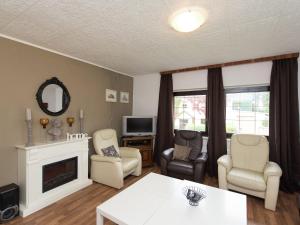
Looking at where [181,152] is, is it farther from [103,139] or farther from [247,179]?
[103,139]

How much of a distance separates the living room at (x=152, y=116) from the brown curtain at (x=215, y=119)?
2 cm

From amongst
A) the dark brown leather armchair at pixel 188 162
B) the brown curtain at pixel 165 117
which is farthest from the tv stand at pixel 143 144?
the dark brown leather armchair at pixel 188 162

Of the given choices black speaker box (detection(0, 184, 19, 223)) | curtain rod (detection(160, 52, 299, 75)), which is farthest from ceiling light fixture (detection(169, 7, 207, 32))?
black speaker box (detection(0, 184, 19, 223))

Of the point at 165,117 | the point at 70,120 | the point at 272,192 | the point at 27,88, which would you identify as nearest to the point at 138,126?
the point at 165,117


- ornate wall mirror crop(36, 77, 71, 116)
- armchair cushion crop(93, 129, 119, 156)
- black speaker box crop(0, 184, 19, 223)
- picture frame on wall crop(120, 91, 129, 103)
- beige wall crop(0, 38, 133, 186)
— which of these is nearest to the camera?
black speaker box crop(0, 184, 19, 223)

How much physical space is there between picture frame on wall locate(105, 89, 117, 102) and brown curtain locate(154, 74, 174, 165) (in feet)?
3.68

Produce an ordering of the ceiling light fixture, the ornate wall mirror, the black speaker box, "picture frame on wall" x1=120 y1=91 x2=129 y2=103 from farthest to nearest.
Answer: "picture frame on wall" x1=120 y1=91 x2=129 y2=103 → the ornate wall mirror → the black speaker box → the ceiling light fixture

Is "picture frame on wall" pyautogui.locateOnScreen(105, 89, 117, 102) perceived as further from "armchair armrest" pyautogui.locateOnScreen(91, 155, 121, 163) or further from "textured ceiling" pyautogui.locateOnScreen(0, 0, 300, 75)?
"armchair armrest" pyautogui.locateOnScreen(91, 155, 121, 163)

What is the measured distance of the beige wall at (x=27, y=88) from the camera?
87.3 inches

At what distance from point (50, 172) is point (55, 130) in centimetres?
65

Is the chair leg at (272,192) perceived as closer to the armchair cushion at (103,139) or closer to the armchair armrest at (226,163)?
the armchair armrest at (226,163)

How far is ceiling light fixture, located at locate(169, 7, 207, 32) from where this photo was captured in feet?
5.39

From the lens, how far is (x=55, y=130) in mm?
2688

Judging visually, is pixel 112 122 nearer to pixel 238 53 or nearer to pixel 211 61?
pixel 211 61
